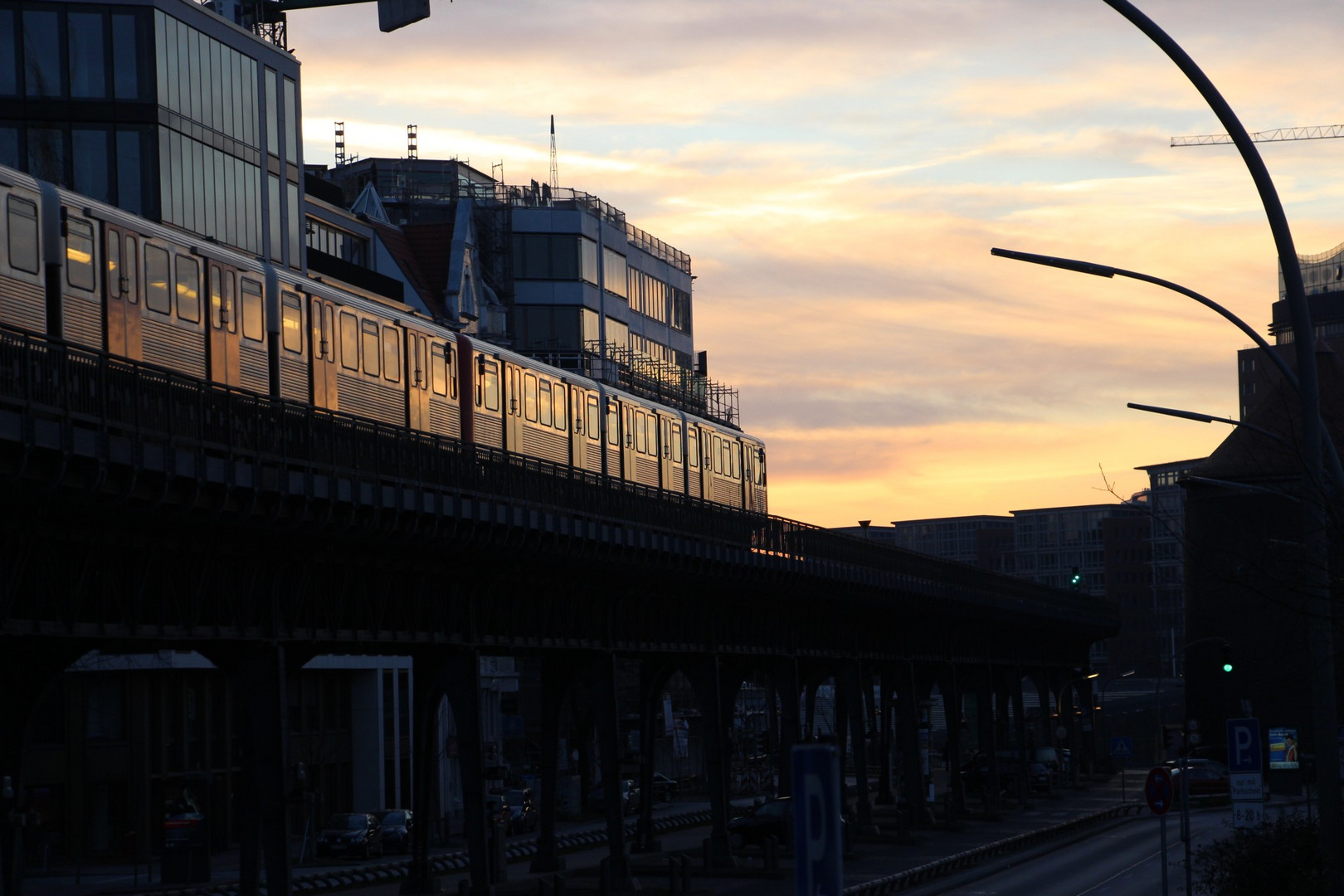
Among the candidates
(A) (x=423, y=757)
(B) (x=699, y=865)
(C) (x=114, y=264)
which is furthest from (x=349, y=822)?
(C) (x=114, y=264)

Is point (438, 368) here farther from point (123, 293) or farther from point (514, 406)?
point (123, 293)

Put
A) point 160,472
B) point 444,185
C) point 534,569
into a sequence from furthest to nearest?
point 444,185 → point 534,569 → point 160,472

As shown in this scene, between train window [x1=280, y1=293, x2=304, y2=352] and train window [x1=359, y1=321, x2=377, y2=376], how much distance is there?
310 centimetres

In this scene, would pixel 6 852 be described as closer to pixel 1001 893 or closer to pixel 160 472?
pixel 160 472

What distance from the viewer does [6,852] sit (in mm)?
31422

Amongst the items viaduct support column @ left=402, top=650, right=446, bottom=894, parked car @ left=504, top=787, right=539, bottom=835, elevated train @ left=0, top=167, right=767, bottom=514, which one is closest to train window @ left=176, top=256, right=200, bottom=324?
elevated train @ left=0, top=167, right=767, bottom=514

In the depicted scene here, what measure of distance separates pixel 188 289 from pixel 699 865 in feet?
98.2

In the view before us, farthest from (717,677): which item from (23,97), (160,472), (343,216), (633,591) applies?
(343,216)

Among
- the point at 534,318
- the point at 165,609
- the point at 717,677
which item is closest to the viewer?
the point at 165,609

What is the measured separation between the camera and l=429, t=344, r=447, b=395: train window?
145ft

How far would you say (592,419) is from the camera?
2200 inches

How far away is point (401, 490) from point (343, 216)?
60905 mm

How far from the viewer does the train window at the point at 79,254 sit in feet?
95.6

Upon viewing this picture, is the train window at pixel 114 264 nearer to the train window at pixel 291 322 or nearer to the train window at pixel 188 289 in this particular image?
the train window at pixel 188 289
